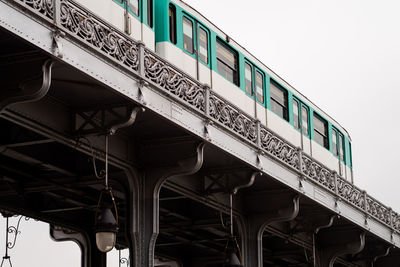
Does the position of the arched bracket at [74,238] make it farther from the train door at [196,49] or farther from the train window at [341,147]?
the train window at [341,147]

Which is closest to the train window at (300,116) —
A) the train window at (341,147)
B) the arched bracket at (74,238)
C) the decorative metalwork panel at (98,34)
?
the train window at (341,147)

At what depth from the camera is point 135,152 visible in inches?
926

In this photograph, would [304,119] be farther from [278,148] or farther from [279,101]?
[278,148]

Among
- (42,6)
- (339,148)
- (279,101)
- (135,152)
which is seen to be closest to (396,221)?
(339,148)

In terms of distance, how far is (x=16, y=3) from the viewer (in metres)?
16.7

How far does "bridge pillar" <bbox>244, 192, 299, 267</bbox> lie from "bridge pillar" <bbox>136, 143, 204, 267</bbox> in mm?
6285

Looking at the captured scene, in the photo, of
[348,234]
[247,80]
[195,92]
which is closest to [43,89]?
[195,92]

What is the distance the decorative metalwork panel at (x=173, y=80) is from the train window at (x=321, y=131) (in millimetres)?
15441

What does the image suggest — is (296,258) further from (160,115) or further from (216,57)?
(160,115)

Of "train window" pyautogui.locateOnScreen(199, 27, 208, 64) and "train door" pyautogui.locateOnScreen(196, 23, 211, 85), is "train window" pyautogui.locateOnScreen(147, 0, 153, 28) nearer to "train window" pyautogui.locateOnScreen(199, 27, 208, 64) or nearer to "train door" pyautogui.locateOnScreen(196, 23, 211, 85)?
"train door" pyautogui.locateOnScreen(196, 23, 211, 85)

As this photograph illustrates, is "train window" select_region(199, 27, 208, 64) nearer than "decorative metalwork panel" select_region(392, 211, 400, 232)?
Yes

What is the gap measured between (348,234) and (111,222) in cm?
1786

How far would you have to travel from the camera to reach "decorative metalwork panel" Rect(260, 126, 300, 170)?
2647 cm

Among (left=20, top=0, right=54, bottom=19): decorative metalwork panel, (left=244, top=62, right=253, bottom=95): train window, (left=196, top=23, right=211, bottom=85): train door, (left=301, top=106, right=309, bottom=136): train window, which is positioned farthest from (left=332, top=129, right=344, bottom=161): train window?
(left=20, top=0, right=54, bottom=19): decorative metalwork panel
